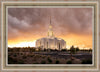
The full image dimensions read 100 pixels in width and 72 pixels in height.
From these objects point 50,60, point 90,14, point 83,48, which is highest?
point 90,14

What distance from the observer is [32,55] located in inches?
416

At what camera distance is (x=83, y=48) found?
10125 mm

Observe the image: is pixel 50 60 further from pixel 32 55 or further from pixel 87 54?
pixel 87 54

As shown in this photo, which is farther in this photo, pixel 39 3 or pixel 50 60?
pixel 50 60

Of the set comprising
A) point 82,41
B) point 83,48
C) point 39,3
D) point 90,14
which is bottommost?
point 83,48

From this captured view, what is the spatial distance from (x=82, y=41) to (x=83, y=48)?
2.24 feet

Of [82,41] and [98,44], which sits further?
[82,41]

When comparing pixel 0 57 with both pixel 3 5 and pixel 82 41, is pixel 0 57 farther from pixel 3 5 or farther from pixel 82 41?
pixel 82 41

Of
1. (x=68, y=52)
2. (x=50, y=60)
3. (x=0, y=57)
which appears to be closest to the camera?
(x=0, y=57)

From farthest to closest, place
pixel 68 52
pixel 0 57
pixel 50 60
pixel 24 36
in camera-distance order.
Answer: pixel 68 52 < pixel 24 36 < pixel 50 60 < pixel 0 57

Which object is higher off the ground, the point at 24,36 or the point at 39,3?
the point at 39,3

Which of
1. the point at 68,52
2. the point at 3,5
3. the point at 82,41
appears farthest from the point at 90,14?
the point at 3,5

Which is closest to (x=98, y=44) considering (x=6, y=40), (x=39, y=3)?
(x=39, y=3)

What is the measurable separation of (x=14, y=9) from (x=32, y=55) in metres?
4.54
